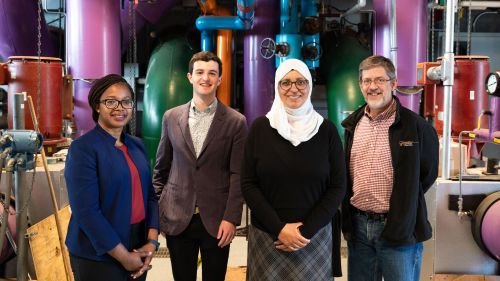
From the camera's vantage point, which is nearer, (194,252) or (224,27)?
(194,252)

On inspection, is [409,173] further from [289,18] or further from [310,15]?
[310,15]

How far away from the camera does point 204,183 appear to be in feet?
6.33

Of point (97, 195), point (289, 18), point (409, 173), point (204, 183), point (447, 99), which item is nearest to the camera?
point (97, 195)

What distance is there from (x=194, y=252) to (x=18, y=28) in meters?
3.26

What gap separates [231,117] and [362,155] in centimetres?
50

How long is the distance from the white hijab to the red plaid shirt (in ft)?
0.79

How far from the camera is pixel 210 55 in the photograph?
1.96 m

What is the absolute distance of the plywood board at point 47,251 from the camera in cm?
224

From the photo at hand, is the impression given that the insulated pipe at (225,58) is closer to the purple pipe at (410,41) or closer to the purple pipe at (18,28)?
the purple pipe at (410,41)

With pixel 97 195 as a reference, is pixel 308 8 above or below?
above

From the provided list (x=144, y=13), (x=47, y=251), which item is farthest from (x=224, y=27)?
(x=47, y=251)

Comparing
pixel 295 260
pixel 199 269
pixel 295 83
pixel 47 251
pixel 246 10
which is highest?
pixel 246 10

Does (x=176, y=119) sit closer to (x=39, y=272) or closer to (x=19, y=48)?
(x=39, y=272)

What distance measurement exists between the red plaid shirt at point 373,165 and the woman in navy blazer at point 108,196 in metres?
0.74
